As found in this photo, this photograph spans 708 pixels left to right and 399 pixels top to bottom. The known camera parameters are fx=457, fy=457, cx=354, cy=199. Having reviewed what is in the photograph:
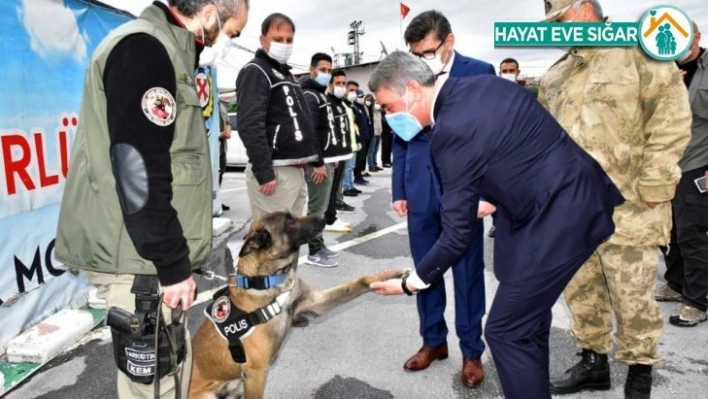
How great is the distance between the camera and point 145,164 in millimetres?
1529

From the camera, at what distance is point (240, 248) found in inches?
104

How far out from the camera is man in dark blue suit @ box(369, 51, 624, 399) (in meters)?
1.81

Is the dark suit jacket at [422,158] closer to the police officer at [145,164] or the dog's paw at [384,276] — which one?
the dog's paw at [384,276]

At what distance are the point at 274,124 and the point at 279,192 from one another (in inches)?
22.5

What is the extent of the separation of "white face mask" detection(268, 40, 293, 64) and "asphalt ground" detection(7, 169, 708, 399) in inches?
72.9

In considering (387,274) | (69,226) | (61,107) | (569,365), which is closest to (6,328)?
(61,107)

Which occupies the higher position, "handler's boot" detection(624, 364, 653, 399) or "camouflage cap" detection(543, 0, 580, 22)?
"camouflage cap" detection(543, 0, 580, 22)

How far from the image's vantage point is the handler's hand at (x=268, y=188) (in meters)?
3.66

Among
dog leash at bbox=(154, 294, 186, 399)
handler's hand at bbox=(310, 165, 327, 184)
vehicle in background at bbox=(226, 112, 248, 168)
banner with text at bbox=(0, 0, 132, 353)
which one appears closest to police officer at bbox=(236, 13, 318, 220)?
handler's hand at bbox=(310, 165, 327, 184)

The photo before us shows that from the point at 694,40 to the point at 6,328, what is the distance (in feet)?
19.4

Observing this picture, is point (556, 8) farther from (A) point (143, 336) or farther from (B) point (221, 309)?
(A) point (143, 336)

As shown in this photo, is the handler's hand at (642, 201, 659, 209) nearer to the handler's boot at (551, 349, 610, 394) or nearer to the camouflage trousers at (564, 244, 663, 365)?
the camouflage trousers at (564, 244, 663, 365)

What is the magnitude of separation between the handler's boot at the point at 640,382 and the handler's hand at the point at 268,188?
2.72 m

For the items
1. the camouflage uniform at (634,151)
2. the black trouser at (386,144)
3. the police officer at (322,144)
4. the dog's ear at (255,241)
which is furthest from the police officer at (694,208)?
the black trouser at (386,144)
